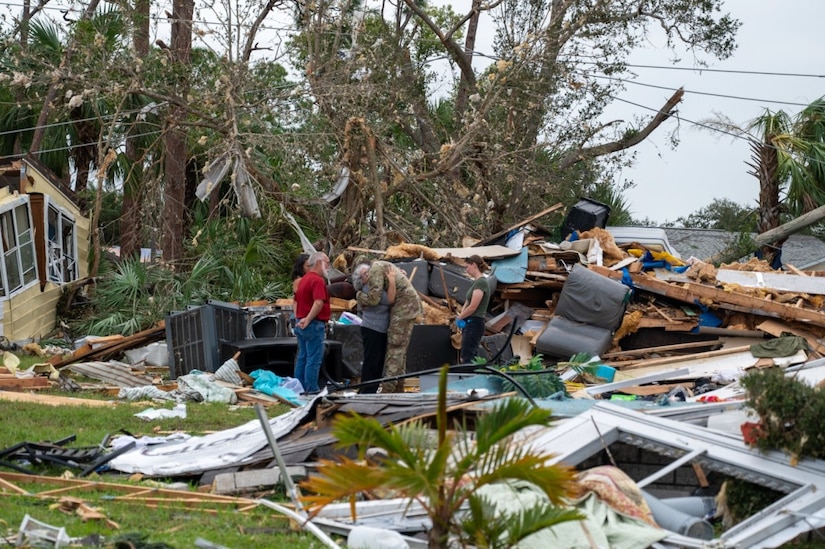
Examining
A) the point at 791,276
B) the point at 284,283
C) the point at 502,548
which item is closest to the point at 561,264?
the point at 791,276

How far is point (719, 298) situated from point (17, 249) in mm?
11301

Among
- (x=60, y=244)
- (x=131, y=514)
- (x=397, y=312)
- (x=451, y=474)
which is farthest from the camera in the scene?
(x=60, y=244)

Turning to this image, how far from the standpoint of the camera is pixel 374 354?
11867mm

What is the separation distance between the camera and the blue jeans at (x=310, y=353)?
1180 centimetres

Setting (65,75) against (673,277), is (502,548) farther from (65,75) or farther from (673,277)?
(65,75)

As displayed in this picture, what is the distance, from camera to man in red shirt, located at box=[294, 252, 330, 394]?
1162cm

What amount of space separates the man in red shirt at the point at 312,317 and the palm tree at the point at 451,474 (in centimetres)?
690

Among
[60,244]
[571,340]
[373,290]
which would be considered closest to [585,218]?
[571,340]

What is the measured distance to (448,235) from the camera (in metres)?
19.8

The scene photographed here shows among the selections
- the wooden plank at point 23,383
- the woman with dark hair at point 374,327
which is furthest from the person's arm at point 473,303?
the wooden plank at point 23,383

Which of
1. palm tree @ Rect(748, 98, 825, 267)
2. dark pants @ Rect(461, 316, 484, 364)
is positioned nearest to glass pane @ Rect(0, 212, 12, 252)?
dark pants @ Rect(461, 316, 484, 364)

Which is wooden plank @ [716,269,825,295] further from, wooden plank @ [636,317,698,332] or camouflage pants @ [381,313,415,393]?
camouflage pants @ [381,313,415,393]

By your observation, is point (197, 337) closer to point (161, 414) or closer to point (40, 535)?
point (161, 414)

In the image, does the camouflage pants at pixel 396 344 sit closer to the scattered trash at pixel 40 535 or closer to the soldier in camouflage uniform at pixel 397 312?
the soldier in camouflage uniform at pixel 397 312
